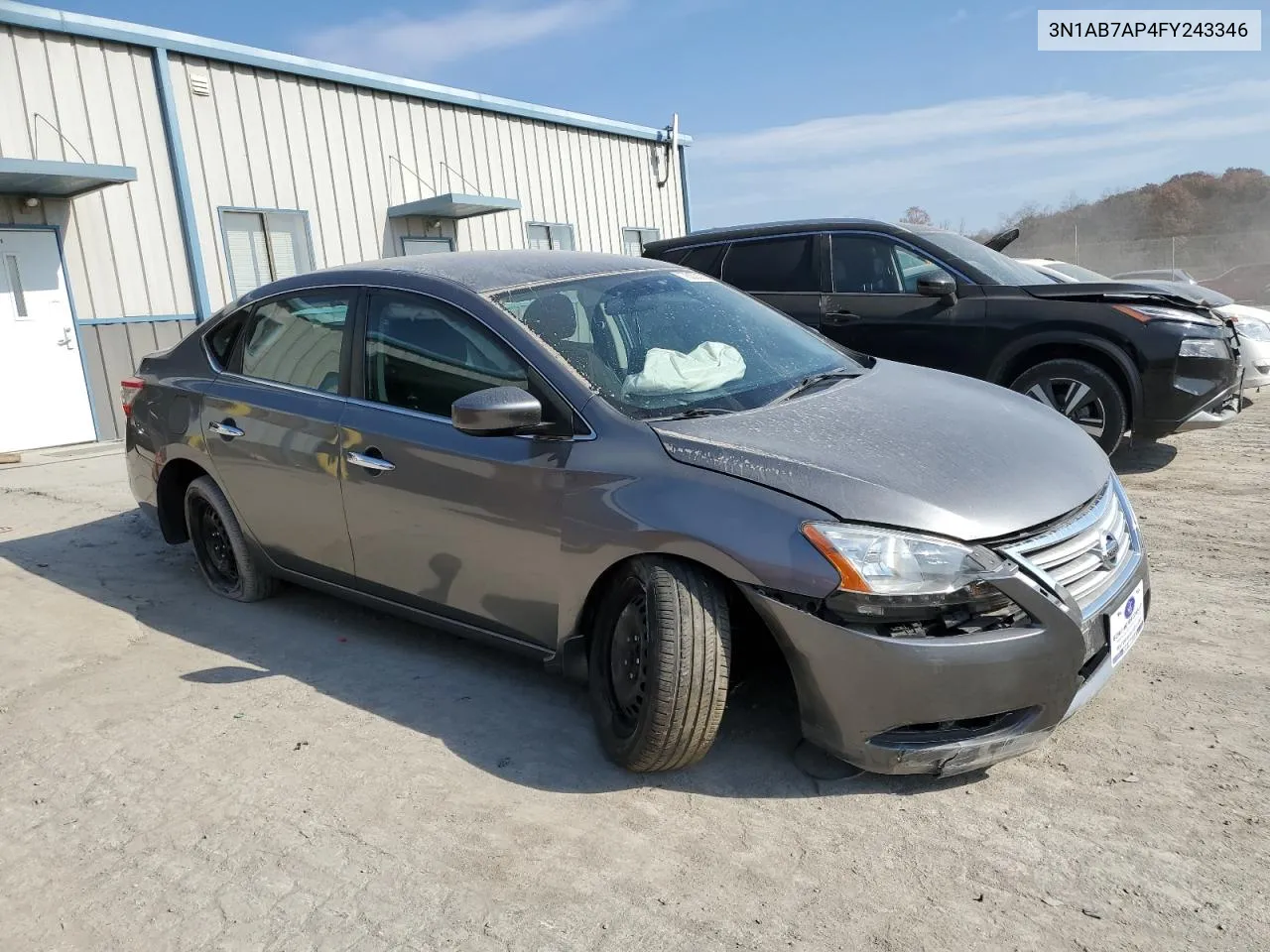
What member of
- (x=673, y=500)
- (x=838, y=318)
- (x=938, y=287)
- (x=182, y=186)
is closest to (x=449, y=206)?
(x=182, y=186)

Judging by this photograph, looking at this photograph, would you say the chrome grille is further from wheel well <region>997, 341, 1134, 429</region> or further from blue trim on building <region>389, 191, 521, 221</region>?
blue trim on building <region>389, 191, 521, 221</region>

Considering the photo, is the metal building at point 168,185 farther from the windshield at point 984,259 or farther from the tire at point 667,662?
the tire at point 667,662

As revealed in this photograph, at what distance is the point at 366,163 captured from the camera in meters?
12.5

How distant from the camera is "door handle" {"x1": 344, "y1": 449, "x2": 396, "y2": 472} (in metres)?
3.48

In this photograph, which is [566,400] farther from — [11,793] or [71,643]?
[71,643]

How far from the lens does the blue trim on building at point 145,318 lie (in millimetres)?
10000

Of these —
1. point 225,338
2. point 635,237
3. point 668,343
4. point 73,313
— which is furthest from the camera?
point 635,237

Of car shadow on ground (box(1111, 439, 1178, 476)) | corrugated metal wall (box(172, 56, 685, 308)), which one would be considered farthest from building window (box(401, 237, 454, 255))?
car shadow on ground (box(1111, 439, 1178, 476))

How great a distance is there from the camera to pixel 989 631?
2434 millimetres

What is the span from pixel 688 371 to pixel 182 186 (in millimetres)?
9426

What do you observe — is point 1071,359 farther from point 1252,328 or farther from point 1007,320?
point 1252,328

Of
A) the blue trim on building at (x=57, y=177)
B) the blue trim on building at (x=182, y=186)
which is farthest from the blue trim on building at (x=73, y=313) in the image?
the blue trim on building at (x=182, y=186)

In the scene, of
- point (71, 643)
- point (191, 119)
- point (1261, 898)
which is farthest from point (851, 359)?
point (191, 119)

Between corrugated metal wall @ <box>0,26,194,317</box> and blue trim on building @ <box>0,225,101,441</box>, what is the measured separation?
2.5 inches
